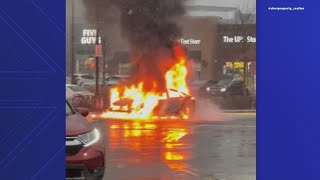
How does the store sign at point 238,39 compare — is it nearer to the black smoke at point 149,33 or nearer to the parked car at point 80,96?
the black smoke at point 149,33

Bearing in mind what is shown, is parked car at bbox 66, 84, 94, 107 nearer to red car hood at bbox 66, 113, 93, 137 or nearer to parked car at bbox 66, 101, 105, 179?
red car hood at bbox 66, 113, 93, 137

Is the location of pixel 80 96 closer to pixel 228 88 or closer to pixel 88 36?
pixel 88 36

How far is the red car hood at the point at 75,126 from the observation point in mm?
6684

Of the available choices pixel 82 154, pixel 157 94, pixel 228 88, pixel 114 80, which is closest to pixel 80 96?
pixel 114 80

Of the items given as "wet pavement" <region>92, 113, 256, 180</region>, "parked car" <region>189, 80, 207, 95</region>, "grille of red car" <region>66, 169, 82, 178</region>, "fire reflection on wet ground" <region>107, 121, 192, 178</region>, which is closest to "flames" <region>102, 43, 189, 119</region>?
"parked car" <region>189, 80, 207, 95</region>

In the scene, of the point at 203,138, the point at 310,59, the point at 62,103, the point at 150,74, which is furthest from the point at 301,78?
the point at 150,74

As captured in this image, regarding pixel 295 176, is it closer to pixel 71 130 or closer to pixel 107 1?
pixel 71 130

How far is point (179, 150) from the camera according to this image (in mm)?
11141

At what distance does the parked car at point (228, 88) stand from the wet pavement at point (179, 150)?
5.35m

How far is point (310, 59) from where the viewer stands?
435cm

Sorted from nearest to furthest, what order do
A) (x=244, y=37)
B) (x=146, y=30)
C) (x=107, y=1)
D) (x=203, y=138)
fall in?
(x=203, y=138) → (x=107, y=1) → (x=146, y=30) → (x=244, y=37)

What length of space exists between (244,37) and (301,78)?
712 inches

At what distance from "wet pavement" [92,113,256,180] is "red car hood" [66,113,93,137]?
4.59 feet

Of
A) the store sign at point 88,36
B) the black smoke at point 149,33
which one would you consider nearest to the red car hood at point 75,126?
the black smoke at point 149,33
